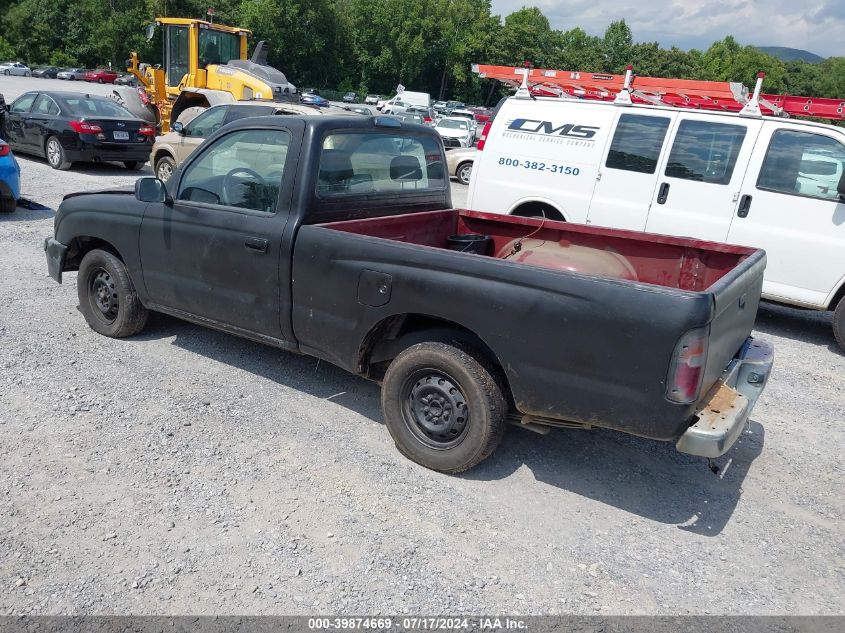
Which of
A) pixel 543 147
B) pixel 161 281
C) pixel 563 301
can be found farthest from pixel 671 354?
pixel 543 147

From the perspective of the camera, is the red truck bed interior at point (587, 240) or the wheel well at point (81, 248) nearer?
the red truck bed interior at point (587, 240)

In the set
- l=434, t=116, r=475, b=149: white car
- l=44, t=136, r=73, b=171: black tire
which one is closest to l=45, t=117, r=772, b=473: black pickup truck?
l=44, t=136, r=73, b=171: black tire

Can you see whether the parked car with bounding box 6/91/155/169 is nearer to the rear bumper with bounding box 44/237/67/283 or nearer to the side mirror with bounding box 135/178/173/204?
the rear bumper with bounding box 44/237/67/283

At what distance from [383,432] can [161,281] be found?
6.65 feet

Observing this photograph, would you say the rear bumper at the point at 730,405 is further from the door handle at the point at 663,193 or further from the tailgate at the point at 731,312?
the door handle at the point at 663,193

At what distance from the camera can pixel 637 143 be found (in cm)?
750

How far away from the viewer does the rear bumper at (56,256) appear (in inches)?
223

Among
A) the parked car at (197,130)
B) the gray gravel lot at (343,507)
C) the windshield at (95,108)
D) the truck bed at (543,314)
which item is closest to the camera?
the gray gravel lot at (343,507)

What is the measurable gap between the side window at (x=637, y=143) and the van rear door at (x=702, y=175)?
0.15 m

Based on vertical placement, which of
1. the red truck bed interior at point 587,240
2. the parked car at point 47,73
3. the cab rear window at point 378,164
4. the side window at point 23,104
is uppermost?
the cab rear window at point 378,164

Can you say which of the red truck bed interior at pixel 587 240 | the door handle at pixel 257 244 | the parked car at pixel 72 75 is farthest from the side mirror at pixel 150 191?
the parked car at pixel 72 75

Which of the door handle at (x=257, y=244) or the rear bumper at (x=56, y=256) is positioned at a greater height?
the door handle at (x=257, y=244)

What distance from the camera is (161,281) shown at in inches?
198

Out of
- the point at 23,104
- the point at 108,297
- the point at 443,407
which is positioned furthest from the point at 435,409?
the point at 23,104
